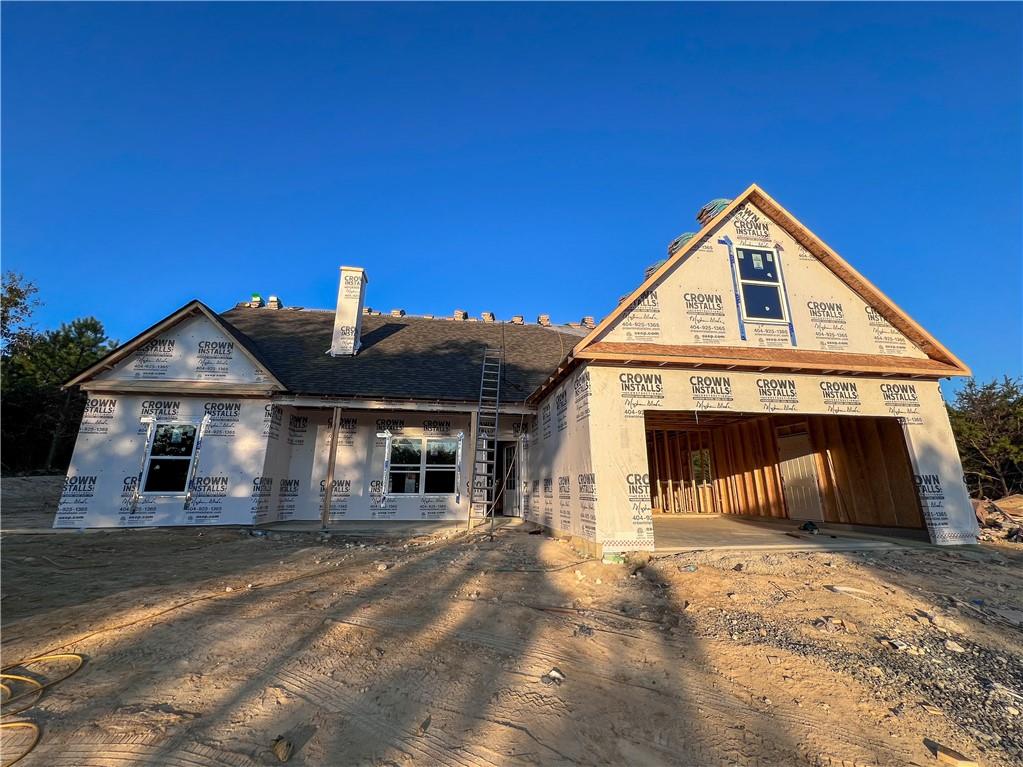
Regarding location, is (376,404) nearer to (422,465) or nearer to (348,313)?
(422,465)

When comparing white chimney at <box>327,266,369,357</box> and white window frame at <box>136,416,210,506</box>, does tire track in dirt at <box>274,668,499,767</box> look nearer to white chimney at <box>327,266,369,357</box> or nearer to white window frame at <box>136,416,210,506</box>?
white window frame at <box>136,416,210,506</box>

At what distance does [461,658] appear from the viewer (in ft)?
12.9

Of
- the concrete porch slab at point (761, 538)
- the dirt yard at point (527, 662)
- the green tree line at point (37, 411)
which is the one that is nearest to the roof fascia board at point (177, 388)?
the dirt yard at point (527, 662)

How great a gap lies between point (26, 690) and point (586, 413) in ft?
23.5

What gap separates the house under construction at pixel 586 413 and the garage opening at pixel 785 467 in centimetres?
5

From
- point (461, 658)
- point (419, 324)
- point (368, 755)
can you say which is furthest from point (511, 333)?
point (368, 755)

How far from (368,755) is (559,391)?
7.99 m

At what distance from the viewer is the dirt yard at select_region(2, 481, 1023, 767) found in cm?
280

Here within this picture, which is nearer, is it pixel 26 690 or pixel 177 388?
pixel 26 690

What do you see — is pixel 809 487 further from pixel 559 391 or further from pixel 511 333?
pixel 511 333

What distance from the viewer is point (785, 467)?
13.0 m

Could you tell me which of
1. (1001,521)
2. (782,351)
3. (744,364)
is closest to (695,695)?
(744,364)

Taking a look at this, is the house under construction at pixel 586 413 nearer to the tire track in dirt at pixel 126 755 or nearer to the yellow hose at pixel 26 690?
the tire track in dirt at pixel 126 755

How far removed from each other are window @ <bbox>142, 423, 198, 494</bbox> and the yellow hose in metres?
8.15
